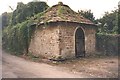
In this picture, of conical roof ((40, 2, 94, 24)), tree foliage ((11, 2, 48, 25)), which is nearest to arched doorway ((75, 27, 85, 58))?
conical roof ((40, 2, 94, 24))

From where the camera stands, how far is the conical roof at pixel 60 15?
18.9 meters

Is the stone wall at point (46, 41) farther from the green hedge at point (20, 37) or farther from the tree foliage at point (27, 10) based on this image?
the tree foliage at point (27, 10)

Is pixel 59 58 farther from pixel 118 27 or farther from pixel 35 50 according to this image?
pixel 118 27

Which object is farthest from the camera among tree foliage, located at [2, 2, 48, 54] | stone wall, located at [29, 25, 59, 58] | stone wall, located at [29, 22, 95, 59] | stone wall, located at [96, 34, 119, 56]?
stone wall, located at [96, 34, 119, 56]

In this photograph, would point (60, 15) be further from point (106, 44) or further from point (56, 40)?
point (106, 44)

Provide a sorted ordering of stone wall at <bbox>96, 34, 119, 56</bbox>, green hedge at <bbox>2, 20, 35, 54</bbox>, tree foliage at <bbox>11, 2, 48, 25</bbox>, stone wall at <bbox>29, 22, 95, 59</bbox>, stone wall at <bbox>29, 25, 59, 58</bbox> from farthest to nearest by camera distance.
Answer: tree foliage at <bbox>11, 2, 48, 25</bbox> → stone wall at <bbox>96, 34, 119, 56</bbox> → green hedge at <bbox>2, 20, 35, 54</bbox> → stone wall at <bbox>29, 25, 59, 58</bbox> → stone wall at <bbox>29, 22, 95, 59</bbox>

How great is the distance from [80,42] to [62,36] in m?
3.33

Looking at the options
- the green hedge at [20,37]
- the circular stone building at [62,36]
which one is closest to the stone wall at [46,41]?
the circular stone building at [62,36]

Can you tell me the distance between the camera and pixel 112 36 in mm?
23875

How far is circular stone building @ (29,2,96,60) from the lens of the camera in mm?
18688

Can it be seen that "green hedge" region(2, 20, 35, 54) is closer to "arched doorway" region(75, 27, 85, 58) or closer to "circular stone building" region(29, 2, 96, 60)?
"circular stone building" region(29, 2, 96, 60)

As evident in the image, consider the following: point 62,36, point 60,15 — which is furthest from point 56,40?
point 60,15

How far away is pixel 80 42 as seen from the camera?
2152cm

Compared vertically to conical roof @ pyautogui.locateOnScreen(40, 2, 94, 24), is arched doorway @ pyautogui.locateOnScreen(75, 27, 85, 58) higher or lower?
lower
